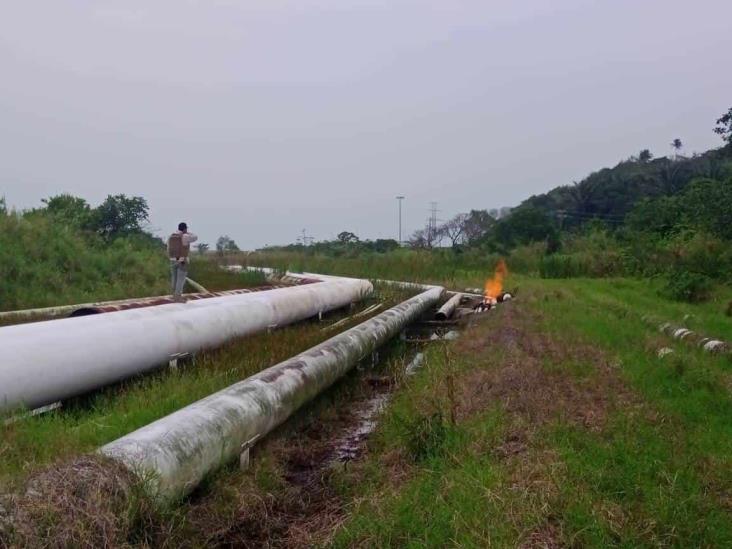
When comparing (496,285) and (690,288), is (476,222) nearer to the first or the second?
(496,285)

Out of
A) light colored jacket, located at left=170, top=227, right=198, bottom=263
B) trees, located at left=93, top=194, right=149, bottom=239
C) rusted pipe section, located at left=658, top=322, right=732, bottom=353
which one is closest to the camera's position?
rusted pipe section, located at left=658, top=322, right=732, bottom=353

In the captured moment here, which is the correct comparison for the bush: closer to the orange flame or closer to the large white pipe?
the orange flame

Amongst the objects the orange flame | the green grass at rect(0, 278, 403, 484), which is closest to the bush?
the orange flame

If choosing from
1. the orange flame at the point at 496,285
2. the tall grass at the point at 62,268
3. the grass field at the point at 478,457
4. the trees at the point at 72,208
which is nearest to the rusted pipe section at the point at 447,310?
the orange flame at the point at 496,285

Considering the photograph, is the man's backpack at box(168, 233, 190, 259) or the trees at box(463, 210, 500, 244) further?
the trees at box(463, 210, 500, 244)

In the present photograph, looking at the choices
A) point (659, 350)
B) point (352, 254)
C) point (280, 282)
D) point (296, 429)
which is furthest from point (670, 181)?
point (296, 429)

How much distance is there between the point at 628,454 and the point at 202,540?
7.56ft

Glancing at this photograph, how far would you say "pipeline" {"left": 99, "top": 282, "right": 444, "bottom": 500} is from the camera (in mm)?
2844

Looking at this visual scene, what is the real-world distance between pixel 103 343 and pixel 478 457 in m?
3.27

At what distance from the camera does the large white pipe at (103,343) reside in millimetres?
4480

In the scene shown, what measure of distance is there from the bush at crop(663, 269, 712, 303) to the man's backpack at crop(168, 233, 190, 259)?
10279 mm

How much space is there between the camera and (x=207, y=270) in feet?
56.0

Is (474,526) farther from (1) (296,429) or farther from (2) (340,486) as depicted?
(1) (296,429)

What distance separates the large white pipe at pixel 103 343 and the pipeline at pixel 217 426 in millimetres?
1470
